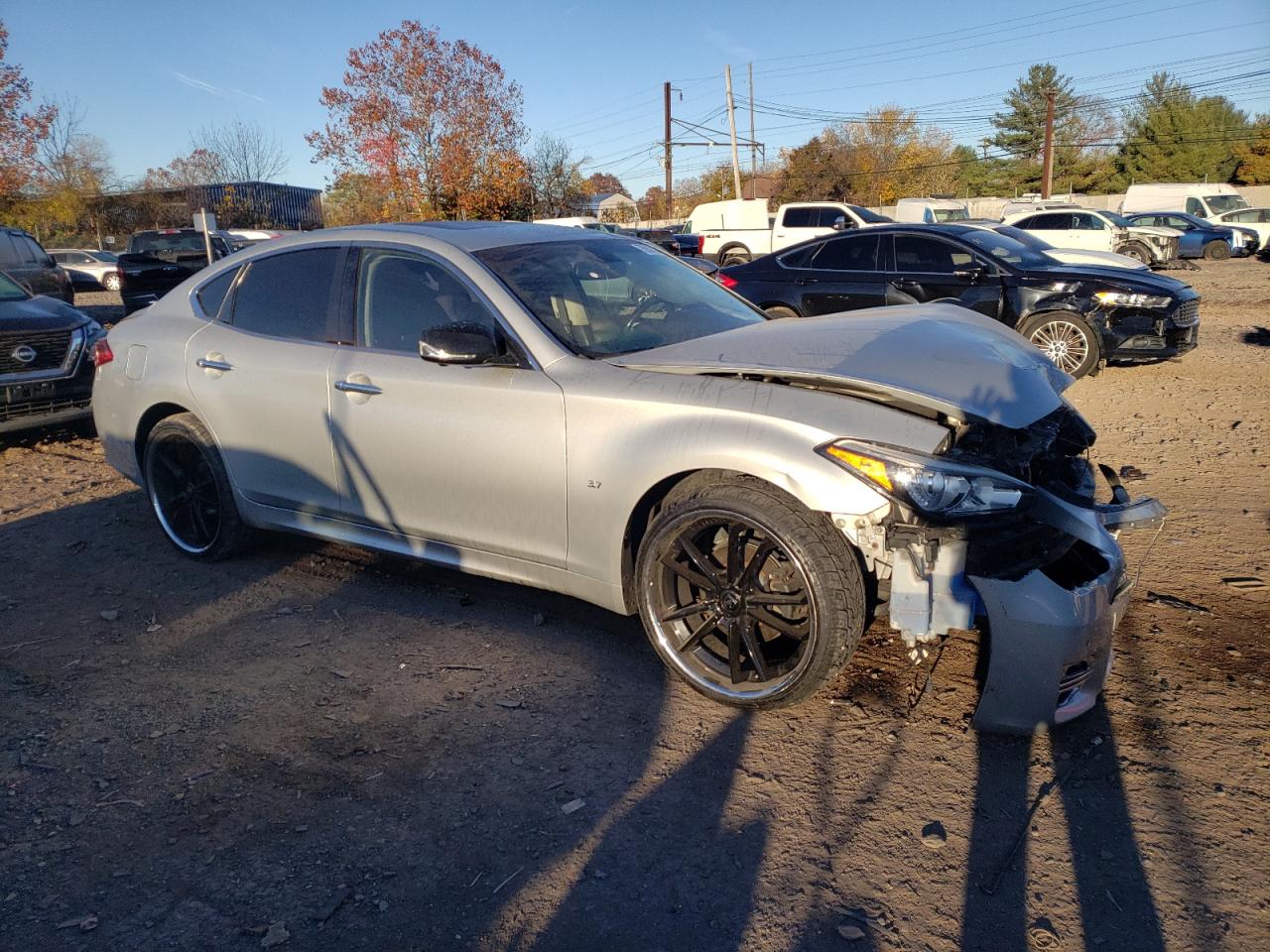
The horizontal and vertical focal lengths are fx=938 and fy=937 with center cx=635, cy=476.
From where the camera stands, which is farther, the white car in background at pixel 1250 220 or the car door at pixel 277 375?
the white car in background at pixel 1250 220

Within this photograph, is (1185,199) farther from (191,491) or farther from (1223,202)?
(191,491)

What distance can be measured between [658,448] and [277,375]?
7.03ft

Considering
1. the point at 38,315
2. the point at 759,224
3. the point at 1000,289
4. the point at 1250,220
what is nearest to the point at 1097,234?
the point at 759,224

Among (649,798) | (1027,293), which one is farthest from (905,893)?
(1027,293)

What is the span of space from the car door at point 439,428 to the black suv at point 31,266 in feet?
30.8

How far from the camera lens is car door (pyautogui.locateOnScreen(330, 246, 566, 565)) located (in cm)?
369

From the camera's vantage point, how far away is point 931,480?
2.93 metres

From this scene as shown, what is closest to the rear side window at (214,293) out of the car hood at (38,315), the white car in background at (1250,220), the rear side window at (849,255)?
the car hood at (38,315)

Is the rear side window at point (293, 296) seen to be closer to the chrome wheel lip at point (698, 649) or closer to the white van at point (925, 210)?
the chrome wheel lip at point (698, 649)

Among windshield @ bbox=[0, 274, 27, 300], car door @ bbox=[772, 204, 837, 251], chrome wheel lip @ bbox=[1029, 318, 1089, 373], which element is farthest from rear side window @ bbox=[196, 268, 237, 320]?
car door @ bbox=[772, 204, 837, 251]

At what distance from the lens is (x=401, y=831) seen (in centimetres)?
278

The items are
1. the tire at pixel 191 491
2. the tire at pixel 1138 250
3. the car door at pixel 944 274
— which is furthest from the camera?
the tire at pixel 1138 250

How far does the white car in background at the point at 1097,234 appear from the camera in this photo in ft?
68.9

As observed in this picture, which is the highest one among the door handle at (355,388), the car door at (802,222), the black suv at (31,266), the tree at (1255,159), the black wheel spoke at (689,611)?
the tree at (1255,159)
